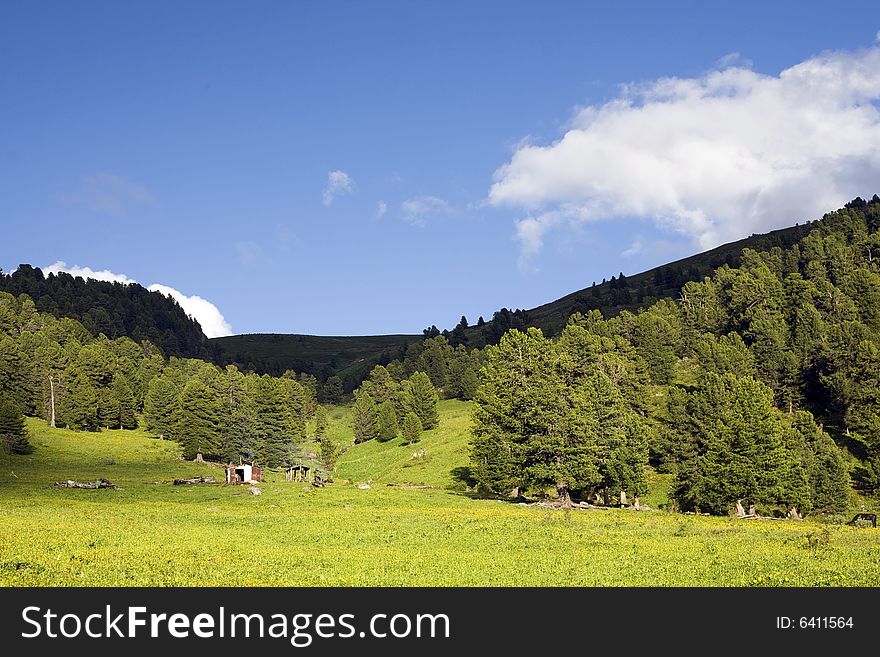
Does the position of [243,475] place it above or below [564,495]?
above

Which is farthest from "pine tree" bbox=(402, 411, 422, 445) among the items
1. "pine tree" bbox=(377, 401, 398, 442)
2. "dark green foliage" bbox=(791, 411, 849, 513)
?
"dark green foliage" bbox=(791, 411, 849, 513)

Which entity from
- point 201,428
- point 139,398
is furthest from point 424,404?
point 139,398

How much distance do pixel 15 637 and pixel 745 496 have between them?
61.9m

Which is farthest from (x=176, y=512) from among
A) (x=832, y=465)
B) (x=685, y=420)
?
(x=832, y=465)

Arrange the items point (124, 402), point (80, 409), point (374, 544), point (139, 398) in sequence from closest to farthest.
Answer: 1. point (374, 544)
2. point (80, 409)
3. point (124, 402)
4. point (139, 398)

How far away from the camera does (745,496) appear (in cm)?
6450

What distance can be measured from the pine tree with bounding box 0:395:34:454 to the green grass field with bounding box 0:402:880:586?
3020 centimetres

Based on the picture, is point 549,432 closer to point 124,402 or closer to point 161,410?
point 161,410

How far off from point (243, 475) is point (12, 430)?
39.2 meters

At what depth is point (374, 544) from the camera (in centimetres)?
3512

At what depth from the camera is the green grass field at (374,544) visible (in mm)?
24359

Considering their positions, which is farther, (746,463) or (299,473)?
(299,473)

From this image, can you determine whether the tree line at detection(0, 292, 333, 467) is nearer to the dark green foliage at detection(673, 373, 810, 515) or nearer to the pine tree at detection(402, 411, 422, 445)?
the pine tree at detection(402, 411, 422, 445)

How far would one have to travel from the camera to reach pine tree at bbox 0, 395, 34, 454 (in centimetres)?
9594
